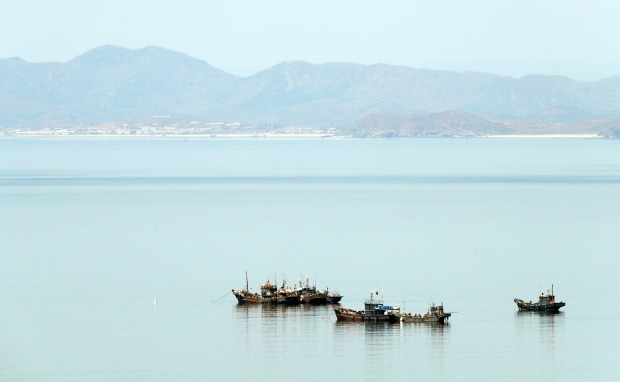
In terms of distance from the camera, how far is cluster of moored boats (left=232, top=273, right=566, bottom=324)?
198 feet

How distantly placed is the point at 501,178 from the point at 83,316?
4560 inches

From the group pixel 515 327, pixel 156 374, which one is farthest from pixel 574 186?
pixel 156 374

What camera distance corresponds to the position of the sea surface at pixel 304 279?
52.6 metres

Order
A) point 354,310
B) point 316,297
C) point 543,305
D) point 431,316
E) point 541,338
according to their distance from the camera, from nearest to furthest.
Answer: point 541,338 < point 431,316 < point 354,310 < point 543,305 < point 316,297

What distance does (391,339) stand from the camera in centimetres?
5728

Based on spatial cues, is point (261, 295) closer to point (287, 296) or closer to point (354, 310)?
point (287, 296)

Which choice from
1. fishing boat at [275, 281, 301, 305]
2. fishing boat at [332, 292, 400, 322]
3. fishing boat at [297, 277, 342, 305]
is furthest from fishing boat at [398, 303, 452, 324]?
fishing boat at [275, 281, 301, 305]

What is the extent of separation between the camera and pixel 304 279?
7338 centimetres

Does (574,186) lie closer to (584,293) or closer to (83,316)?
(584,293)

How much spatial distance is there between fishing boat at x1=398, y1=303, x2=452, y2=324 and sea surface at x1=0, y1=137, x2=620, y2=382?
507 millimetres

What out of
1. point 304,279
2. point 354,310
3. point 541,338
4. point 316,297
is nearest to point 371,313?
point 354,310

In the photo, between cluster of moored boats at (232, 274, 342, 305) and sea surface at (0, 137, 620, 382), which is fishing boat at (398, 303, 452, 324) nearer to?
sea surface at (0, 137, 620, 382)

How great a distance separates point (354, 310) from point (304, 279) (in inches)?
422

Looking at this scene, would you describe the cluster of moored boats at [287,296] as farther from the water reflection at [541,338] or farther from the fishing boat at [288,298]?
the water reflection at [541,338]
